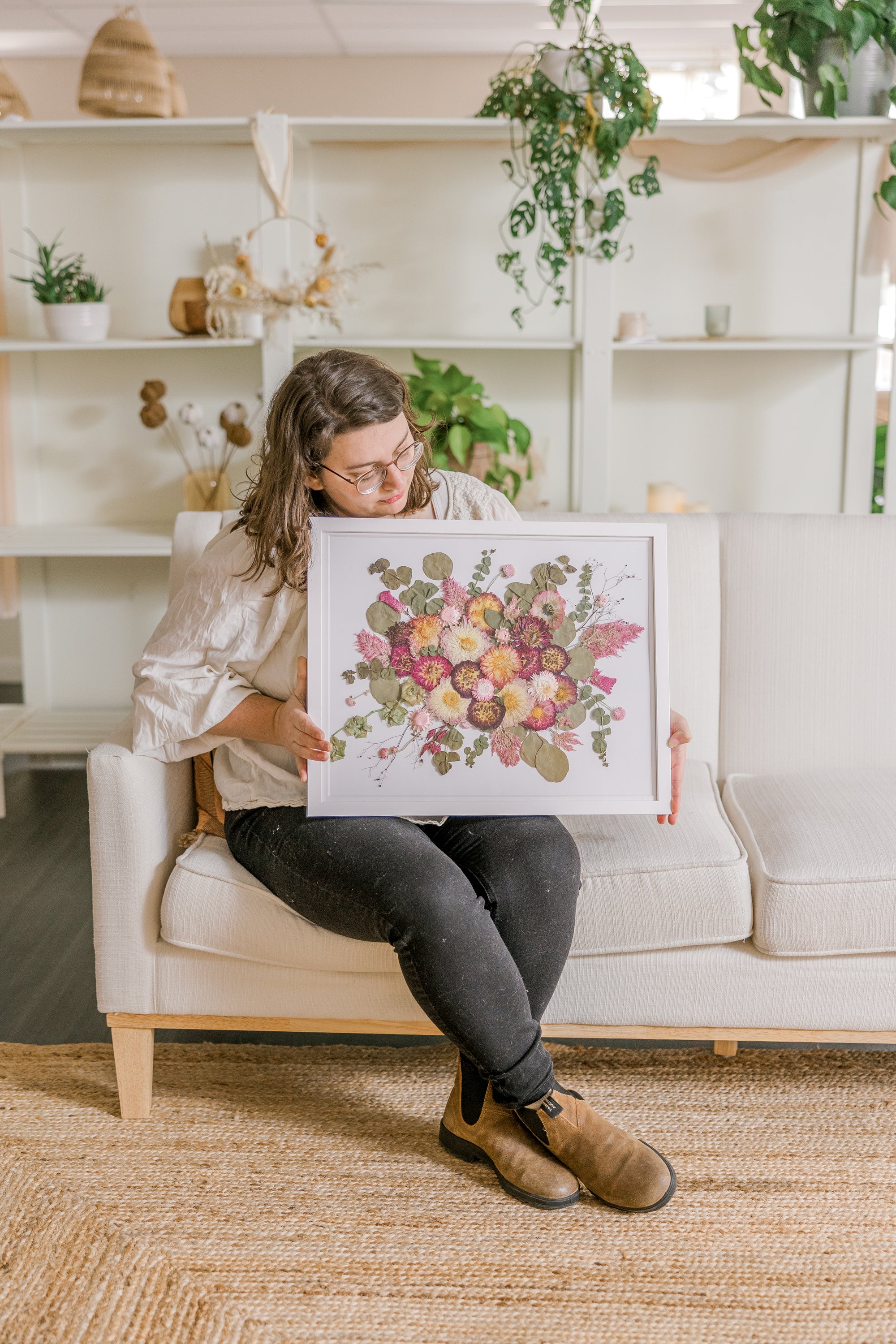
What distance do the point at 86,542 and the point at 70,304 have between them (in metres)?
0.62

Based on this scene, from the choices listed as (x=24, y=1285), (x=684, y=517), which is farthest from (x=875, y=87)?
(x=24, y=1285)

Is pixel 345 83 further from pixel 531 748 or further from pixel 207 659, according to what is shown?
pixel 531 748

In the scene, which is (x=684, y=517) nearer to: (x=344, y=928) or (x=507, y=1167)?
(x=344, y=928)

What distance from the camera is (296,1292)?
1.33 meters

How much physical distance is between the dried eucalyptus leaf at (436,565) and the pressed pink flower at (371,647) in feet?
0.36

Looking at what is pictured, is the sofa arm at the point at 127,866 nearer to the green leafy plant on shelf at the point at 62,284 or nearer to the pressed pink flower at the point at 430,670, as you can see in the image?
the pressed pink flower at the point at 430,670

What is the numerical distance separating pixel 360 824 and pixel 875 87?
92.6 inches

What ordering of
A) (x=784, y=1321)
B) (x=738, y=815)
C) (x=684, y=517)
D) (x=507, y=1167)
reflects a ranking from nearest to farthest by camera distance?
(x=784, y=1321) < (x=507, y=1167) < (x=738, y=815) < (x=684, y=517)

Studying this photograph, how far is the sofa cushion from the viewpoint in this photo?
61.6 inches

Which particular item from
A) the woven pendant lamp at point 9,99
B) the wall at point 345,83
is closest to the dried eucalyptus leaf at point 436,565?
the woven pendant lamp at point 9,99

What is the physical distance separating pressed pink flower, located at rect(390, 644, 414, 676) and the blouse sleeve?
0.17 meters

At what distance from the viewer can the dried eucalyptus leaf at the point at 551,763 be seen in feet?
5.08

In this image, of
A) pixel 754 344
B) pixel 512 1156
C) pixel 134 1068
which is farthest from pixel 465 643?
pixel 754 344

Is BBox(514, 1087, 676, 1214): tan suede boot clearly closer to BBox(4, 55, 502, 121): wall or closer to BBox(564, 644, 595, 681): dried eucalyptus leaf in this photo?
BBox(564, 644, 595, 681): dried eucalyptus leaf
